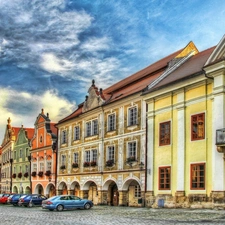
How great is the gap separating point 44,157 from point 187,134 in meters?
29.7

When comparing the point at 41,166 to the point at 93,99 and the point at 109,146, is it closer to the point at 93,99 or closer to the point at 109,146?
the point at 93,99

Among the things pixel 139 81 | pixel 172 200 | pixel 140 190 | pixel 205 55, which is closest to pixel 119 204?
pixel 140 190

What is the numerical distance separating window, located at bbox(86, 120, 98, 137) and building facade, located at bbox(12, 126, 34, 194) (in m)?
19.1

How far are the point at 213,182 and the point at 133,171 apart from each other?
34.5 ft

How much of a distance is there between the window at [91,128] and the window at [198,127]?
15505mm

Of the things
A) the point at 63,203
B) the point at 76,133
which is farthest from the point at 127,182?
the point at 76,133

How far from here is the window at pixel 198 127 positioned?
1217 inches

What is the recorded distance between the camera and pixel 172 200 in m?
32.8

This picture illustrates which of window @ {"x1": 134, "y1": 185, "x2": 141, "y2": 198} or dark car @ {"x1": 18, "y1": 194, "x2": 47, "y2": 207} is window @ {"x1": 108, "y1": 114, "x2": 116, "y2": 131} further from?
dark car @ {"x1": 18, "y1": 194, "x2": 47, "y2": 207}

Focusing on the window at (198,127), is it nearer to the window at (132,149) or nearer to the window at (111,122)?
the window at (132,149)

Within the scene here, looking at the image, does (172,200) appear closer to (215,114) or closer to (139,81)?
(215,114)

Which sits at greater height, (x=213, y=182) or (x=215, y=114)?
(x=215, y=114)

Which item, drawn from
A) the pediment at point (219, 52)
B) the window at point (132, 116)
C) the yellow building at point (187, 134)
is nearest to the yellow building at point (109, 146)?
the window at point (132, 116)

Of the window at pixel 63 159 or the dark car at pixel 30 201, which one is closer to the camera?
the dark car at pixel 30 201
